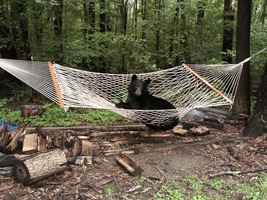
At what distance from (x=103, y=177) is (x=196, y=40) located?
616cm

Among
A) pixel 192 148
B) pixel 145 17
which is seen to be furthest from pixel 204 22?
pixel 192 148

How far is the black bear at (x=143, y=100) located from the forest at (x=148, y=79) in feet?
1.02

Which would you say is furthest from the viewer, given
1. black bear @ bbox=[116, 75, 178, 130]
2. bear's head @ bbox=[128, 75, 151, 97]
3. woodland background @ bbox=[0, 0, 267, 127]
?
woodland background @ bbox=[0, 0, 267, 127]

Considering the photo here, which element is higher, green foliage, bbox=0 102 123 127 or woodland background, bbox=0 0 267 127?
woodland background, bbox=0 0 267 127

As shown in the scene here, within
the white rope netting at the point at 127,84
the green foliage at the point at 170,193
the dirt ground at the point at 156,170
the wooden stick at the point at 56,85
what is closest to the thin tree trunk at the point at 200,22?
the white rope netting at the point at 127,84

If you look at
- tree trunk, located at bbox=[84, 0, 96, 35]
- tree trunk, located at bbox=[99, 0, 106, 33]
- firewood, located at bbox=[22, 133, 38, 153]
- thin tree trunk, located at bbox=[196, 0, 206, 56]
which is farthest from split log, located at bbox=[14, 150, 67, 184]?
thin tree trunk, located at bbox=[196, 0, 206, 56]

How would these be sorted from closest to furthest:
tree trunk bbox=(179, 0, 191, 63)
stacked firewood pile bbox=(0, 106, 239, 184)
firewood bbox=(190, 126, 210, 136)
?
stacked firewood pile bbox=(0, 106, 239, 184) < firewood bbox=(190, 126, 210, 136) < tree trunk bbox=(179, 0, 191, 63)

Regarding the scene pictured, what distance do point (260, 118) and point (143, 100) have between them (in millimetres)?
1317

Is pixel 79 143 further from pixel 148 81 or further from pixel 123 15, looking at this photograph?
pixel 123 15

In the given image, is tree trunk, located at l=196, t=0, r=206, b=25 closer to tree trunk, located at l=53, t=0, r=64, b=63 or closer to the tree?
the tree

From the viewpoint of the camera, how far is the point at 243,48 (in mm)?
5000

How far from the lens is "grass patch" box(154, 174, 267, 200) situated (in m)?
2.78

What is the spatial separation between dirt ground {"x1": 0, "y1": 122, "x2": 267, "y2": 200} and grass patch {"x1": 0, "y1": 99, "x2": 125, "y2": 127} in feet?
3.77

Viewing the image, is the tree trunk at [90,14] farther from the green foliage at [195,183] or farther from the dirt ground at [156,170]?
the green foliage at [195,183]
